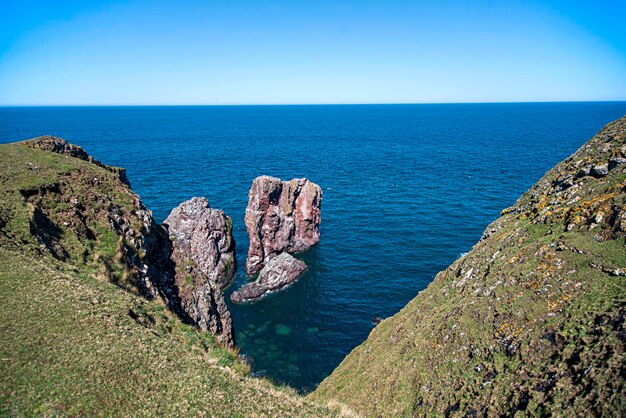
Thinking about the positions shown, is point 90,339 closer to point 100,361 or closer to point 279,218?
point 100,361

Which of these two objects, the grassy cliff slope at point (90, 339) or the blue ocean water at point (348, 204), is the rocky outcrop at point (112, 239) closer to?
the grassy cliff slope at point (90, 339)

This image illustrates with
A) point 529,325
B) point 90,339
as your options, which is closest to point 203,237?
point 90,339

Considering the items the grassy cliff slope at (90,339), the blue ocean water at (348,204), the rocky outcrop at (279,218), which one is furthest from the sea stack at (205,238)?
the grassy cliff slope at (90,339)

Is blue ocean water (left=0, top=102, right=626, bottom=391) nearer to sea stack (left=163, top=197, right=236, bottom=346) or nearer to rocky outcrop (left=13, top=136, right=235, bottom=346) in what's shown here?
sea stack (left=163, top=197, right=236, bottom=346)

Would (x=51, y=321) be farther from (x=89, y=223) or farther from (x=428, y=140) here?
(x=428, y=140)

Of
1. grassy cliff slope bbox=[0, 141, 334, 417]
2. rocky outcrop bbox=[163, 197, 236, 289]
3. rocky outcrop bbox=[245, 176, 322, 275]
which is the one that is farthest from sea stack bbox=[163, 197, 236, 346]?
grassy cliff slope bbox=[0, 141, 334, 417]
